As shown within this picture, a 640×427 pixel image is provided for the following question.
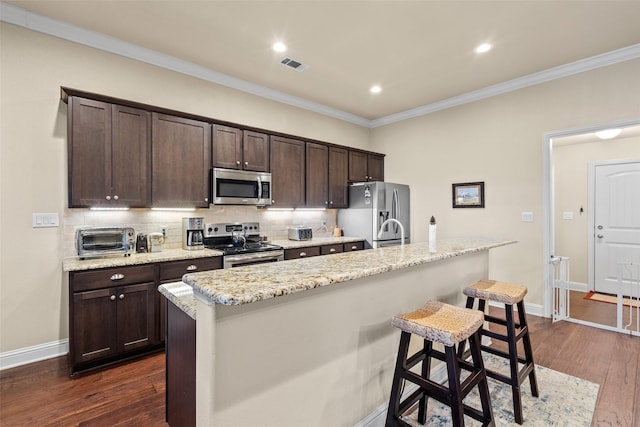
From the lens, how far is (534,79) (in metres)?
3.71

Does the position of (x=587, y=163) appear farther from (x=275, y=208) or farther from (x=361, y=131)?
(x=275, y=208)

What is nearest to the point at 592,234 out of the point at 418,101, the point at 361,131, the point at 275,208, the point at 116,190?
the point at 418,101

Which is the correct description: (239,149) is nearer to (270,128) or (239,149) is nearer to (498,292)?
(270,128)

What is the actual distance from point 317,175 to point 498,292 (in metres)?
2.91

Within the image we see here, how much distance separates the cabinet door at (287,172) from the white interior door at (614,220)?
15.1 ft

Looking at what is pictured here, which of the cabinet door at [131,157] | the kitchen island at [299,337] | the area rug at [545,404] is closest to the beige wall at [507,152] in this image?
the area rug at [545,404]

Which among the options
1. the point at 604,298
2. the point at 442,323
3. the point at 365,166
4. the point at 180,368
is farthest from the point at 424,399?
the point at 604,298

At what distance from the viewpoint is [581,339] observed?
305cm

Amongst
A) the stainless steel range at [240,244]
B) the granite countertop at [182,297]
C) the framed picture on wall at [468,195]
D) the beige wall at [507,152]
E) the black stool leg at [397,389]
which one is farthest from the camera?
the framed picture on wall at [468,195]

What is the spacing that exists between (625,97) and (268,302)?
13.9 ft

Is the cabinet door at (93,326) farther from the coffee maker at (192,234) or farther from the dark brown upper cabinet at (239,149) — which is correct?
the dark brown upper cabinet at (239,149)

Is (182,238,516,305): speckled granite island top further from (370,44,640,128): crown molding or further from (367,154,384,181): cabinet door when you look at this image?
(367,154,384,181): cabinet door

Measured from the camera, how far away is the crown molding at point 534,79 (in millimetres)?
3176

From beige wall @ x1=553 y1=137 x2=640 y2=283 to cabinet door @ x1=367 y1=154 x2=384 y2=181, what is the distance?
9.57 ft
